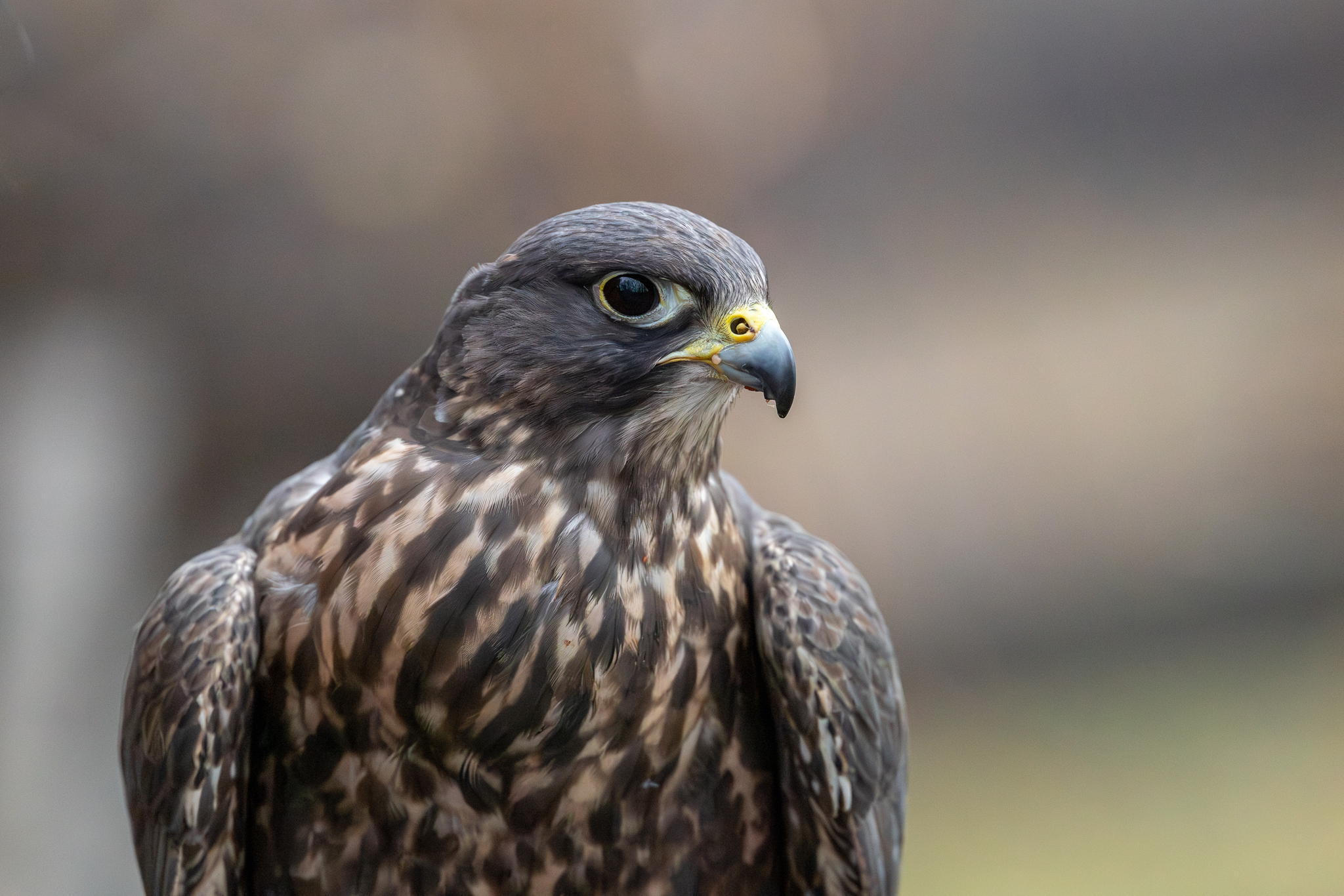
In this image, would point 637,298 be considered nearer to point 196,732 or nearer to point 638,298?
point 638,298

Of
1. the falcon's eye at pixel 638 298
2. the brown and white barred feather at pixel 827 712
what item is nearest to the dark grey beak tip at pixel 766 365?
the falcon's eye at pixel 638 298

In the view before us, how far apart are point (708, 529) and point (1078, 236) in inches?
207

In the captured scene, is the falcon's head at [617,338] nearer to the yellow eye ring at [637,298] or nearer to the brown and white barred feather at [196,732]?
the yellow eye ring at [637,298]

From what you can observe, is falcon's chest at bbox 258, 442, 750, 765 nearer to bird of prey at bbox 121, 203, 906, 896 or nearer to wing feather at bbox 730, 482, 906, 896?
bird of prey at bbox 121, 203, 906, 896

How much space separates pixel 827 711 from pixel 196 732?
1.19 meters

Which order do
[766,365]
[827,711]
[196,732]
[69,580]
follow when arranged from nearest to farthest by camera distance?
[766,365], [196,732], [827,711], [69,580]

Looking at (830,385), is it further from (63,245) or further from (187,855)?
(187,855)

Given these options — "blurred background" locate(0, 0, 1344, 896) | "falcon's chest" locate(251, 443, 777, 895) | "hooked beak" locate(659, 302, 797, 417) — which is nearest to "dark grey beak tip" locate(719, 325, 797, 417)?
"hooked beak" locate(659, 302, 797, 417)

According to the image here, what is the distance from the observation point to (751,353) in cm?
193

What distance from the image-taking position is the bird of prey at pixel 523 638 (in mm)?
1979

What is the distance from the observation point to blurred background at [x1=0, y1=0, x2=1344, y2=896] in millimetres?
4625

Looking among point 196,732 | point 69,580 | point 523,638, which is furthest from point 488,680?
point 69,580

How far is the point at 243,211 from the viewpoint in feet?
15.4

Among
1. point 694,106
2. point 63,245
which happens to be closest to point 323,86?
point 63,245
